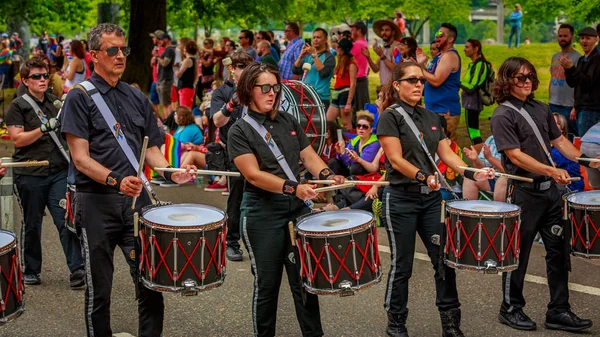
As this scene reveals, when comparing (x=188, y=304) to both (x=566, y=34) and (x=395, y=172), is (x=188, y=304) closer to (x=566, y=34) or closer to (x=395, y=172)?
(x=395, y=172)

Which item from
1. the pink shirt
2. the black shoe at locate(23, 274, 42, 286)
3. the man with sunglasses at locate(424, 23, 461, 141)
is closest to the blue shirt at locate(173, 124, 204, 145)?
the pink shirt

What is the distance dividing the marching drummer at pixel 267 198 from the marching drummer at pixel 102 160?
677 millimetres

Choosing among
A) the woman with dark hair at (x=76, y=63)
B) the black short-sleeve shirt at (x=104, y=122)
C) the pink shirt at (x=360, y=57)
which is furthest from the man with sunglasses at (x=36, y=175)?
the woman with dark hair at (x=76, y=63)

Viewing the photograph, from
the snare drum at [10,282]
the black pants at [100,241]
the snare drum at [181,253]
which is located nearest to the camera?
the snare drum at [10,282]

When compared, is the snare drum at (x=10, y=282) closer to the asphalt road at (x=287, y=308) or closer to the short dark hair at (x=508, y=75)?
the asphalt road at (x=287, y=308)

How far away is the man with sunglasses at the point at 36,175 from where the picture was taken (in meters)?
8.05

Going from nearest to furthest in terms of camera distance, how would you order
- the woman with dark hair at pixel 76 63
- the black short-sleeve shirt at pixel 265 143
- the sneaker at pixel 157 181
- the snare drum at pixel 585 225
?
1. the black short-sleeve shirt at pixel 265 143
2. the snare drum at pixel 585 225
3. the sneaker at pixel 157 181
4. the woman with dark hair at pixel 76 63

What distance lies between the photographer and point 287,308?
24.5 feet

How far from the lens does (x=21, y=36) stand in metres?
34.6

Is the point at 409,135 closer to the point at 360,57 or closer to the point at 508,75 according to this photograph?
the point at 508,75

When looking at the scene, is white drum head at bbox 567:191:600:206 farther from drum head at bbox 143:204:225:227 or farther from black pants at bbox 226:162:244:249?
black pants at bbox 226:162:244:249

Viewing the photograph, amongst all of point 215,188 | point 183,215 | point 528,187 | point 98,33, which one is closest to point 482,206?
point 528,187

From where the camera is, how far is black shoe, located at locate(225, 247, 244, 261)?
8969mm

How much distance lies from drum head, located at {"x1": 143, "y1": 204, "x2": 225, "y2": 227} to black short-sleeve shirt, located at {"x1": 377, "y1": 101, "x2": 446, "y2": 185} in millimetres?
1340
